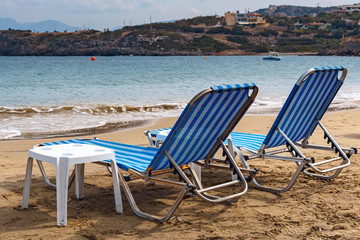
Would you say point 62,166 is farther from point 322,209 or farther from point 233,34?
point 233,34

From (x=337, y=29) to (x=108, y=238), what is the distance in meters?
108

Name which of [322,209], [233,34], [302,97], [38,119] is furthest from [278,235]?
[233,34]

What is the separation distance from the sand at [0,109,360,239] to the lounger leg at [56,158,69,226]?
2.9 inches

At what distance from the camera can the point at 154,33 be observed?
92312mm

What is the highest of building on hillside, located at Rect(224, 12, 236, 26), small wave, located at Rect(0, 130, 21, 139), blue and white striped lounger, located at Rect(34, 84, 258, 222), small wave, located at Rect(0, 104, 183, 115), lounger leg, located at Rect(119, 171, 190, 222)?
building on hillside, located at Rect(224, 12, 236, 26)

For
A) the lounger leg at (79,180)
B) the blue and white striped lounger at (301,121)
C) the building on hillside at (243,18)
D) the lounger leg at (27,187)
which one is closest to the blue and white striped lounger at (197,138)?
the lounger leg at (79,180)

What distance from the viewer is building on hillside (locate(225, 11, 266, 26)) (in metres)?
119

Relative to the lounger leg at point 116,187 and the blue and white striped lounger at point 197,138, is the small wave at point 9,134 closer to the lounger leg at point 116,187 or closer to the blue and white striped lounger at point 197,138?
the blue and white striped lounger at point 197,138

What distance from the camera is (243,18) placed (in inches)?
5399

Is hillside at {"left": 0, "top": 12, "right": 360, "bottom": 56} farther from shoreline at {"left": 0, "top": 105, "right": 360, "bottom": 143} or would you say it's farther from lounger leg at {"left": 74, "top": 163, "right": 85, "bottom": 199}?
lounger leg at {"left": 74, "top": 163, "right": 85, "bottom": 199}

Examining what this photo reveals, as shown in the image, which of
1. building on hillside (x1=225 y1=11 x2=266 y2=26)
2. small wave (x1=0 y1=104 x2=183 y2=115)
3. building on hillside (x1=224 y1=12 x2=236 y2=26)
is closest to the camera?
→ small wave (x1=0 y1=104 x2=183 y2=115)

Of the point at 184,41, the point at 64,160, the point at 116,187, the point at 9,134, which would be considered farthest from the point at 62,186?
the point at 184,41

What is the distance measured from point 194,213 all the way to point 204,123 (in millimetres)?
669

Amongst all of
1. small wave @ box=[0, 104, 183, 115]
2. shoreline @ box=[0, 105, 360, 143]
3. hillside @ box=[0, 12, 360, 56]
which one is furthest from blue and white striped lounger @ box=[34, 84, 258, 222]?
hillside @ box=[0, 12, 360, 56]
